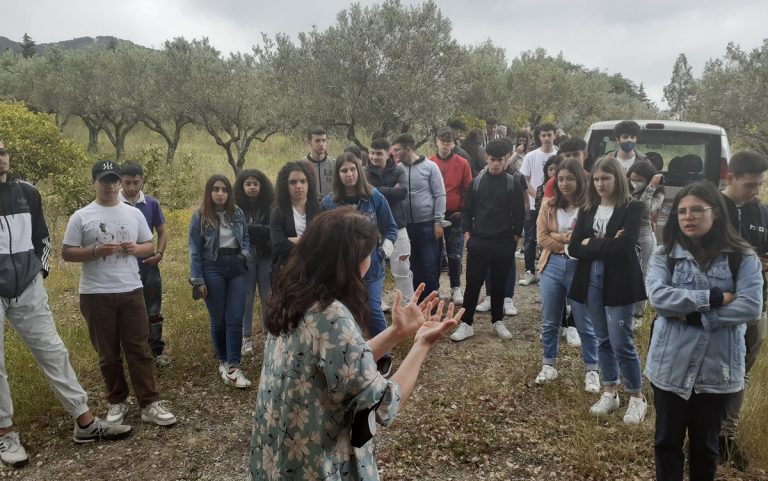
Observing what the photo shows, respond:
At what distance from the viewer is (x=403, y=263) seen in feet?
17.1

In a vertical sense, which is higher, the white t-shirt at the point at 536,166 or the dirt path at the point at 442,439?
the white t-shirt at the point at 536,166

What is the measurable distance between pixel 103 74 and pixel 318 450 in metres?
23.1

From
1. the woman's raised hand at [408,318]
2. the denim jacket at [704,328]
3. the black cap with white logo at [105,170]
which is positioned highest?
the black cap with white logo at [105,170]

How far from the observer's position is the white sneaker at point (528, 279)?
6.93 m

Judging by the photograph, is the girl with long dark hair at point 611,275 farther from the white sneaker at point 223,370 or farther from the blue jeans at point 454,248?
the white sneaker at point 223,370

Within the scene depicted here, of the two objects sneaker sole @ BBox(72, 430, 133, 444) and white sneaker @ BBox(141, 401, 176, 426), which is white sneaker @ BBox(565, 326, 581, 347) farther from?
sneaker sole @ BBox(72, 430, 133, 444)

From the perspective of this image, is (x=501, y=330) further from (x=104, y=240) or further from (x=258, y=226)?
(x=104, y=240)

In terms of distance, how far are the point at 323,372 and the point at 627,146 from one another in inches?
198

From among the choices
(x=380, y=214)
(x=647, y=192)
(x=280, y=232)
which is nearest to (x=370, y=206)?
(x=380, y=214)

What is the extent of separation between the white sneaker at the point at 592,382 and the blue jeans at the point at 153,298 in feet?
12.0

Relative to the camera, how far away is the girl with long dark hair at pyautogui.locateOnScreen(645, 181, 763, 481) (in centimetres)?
240

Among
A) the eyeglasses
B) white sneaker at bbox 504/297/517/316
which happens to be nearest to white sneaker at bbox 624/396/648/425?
the eyeglasses

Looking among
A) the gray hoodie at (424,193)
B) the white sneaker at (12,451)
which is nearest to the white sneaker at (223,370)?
the white sneaker at (12,451)

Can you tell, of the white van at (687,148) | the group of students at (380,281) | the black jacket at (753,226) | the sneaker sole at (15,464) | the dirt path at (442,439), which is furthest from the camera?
the white van at (687,148)
